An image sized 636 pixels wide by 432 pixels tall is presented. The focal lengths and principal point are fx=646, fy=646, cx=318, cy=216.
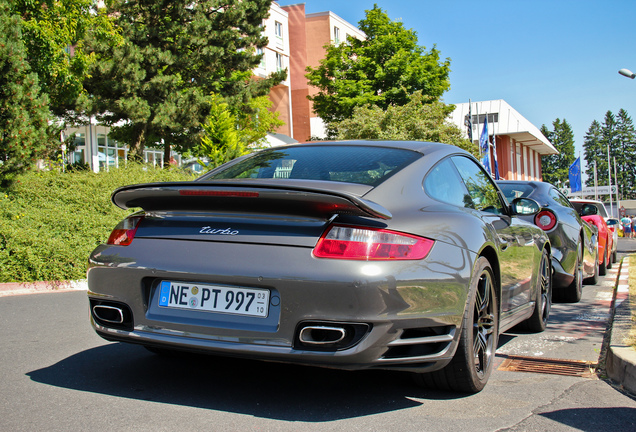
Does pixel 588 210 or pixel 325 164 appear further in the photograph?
pixel 588 210

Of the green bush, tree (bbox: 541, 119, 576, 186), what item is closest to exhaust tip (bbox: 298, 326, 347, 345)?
the green bush

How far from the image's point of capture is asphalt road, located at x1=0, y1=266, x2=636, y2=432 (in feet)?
10.2

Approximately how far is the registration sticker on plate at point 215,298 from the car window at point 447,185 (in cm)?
122

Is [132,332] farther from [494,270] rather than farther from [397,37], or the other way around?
[397,37]

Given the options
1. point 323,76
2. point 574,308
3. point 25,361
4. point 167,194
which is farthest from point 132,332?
point 323,76

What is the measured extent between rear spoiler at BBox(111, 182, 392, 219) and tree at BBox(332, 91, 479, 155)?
25444mm

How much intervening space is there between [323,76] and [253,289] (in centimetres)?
4096

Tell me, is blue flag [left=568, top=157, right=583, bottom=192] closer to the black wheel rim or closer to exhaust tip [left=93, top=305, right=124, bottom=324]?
the black wheel rim

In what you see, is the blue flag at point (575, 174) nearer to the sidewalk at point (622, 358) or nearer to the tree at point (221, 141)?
the tree at point (221, 141)

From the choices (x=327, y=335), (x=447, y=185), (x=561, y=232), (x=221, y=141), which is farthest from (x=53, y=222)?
(x=221, y=141)

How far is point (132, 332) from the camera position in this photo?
3361 mm

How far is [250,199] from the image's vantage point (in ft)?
10.5

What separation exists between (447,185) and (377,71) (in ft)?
125

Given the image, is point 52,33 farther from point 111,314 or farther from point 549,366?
point 549,366
